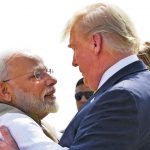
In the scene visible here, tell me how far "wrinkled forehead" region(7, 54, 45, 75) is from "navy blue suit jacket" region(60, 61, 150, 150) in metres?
1.42

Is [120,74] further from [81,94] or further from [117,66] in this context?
[81,94]

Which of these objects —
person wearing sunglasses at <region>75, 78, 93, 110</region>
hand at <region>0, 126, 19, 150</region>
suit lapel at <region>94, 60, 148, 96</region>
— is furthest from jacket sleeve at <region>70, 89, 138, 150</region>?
person wearing sunglasses at <region>75, 78, 93, 110</region>

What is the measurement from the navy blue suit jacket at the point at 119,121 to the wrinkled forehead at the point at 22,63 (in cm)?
142

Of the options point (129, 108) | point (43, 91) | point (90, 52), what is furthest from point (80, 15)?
point (43, 91)

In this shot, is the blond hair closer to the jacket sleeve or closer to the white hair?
the jacket sleeve

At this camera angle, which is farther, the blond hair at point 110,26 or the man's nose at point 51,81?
the man's nose at point 51,81

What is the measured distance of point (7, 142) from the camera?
9.53 ft

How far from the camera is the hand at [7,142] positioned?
2.85m

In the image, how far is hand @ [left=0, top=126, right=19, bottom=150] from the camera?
2.85 meters

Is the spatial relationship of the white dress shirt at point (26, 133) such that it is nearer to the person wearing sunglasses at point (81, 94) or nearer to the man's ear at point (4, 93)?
the man's ear at point (4, 93)

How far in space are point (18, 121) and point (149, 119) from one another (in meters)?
1.05

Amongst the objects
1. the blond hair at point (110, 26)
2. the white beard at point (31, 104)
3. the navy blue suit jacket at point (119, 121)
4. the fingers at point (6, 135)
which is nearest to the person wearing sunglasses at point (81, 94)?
the white beard at point (31, 104)

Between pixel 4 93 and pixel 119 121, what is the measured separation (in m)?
1.62

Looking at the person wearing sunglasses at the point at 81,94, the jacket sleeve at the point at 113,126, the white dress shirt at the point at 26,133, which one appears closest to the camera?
the jacket sleeve at the point at 113,126
